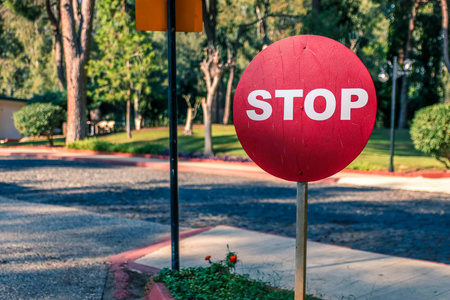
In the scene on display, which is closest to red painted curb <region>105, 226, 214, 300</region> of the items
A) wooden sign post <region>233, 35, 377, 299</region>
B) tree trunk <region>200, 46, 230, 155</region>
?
wooden sign post <region>233, 35, 377, 299</region>

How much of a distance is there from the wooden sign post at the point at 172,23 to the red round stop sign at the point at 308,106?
1637 millimetres

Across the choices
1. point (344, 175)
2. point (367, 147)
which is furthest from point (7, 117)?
point (344, 175)

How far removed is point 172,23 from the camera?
158 inches

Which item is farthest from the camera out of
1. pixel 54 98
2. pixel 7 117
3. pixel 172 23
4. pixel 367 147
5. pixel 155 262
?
pixel 7 117

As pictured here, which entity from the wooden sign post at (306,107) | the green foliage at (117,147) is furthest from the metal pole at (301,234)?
the green foliage at (117,147)

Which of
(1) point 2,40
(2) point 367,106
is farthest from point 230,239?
(1) point 2,40

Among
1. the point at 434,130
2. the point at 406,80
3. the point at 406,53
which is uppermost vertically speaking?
the point at 406,53

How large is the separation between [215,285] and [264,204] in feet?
17.3

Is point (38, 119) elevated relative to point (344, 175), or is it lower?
elevated

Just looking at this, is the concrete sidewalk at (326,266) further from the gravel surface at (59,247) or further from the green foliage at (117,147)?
the green foliage at (117,147)

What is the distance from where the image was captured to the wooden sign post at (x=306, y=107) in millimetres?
2432

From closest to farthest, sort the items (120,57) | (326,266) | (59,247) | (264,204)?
(326,266), (59,247), (264,204), (120,57)

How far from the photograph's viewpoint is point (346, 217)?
7.97m

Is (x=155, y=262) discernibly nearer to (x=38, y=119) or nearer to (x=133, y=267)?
(x=133, y=267)
